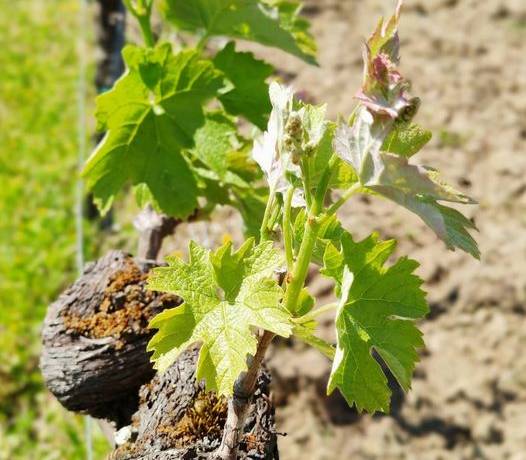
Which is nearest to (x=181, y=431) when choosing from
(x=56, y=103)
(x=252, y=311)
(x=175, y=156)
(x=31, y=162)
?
(x=252, y=311)

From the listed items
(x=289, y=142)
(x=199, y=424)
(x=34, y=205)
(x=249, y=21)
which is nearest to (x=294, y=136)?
(x=289, y=142)

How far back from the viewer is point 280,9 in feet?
6.66

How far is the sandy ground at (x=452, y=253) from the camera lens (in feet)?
Result: 10.4

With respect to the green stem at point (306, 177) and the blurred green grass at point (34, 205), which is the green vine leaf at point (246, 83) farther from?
the blurred green grass at point (34, 205)

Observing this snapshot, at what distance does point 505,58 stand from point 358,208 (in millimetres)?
1512

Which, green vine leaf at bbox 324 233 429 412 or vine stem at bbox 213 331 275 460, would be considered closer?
green vine leaf at bbox 324 233 429 412

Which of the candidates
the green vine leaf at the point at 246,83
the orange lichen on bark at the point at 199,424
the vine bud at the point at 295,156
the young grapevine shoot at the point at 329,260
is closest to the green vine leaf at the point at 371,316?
the young grapevine shoot at the point at 329,260

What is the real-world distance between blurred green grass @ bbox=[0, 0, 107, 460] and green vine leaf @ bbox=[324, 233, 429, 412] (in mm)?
2156

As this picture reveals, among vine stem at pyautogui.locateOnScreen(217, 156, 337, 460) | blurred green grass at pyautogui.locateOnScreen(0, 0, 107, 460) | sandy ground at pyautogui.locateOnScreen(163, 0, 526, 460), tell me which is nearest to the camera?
vine stem at pyautogui.locateOnScreen(217, 156, 337, 460)

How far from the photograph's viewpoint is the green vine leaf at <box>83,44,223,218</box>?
1.78 meters

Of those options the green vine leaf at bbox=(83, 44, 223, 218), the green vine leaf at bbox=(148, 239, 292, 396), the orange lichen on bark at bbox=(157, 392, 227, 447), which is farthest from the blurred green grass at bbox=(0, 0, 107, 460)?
the green vine leaf at bbox=(148, 239, 292, 396)

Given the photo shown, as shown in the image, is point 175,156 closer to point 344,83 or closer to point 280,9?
point 280,9

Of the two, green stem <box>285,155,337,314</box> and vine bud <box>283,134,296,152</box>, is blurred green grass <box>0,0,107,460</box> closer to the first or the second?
green stem <box>285,155,337,314</box>

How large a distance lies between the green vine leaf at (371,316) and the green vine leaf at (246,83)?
0.74 metres
